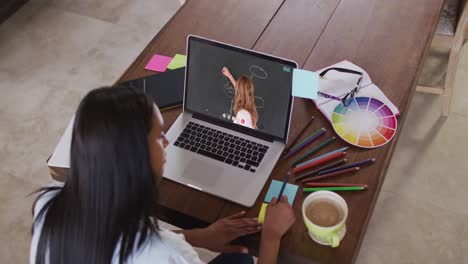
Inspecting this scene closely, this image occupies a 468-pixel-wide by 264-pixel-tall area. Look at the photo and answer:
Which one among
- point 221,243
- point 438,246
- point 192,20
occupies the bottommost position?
point 438,246

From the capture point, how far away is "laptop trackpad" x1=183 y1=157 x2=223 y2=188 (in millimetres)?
1266

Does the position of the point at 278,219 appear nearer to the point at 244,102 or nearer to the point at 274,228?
the point at 274,228

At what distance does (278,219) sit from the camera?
3.74 ft

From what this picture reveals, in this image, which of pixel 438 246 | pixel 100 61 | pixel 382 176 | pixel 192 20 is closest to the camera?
pixel 382 176

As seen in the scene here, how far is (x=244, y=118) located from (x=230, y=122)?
0.05m

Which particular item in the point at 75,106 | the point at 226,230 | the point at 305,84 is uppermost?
the point at 305,84

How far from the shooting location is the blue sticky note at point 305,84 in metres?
1.25

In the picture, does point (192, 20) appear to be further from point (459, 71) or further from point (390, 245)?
point (459, 71)

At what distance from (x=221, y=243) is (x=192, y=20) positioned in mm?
873

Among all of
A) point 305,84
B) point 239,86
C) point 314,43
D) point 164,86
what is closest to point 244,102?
point 239,86

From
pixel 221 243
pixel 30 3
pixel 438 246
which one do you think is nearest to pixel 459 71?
pixel 438 246

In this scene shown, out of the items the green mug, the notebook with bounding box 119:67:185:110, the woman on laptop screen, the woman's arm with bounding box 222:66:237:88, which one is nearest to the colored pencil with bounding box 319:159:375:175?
the green mug

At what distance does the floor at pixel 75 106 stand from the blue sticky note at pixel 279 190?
0.76m

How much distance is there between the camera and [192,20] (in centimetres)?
172
